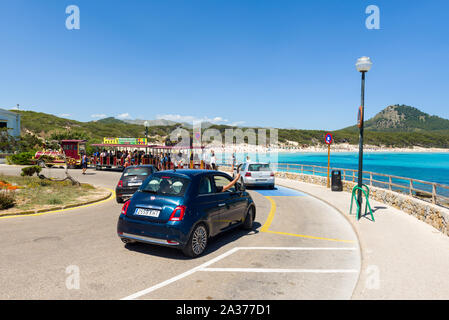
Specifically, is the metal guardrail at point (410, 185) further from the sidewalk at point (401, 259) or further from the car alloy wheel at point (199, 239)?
the car alloy wheel at point (199, 239)

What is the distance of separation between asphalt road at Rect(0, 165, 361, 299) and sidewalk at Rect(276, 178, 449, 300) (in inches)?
11.5

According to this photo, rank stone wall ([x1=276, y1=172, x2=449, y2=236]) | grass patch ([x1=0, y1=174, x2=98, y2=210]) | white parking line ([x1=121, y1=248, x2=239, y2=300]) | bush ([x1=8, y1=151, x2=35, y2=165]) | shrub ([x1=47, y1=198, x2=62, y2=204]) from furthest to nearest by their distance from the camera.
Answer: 1. bush ([x1=8, y1=151, x2=35, y2=165])
2. shrub ([x1=47, y1=198, x2=62, y2=204])
3. grass patch ([x1=0, y1=174, x2=98, y2=210])
4. stone wall ([x1=276, y1=172, x2=449, y2=236])
5. white parking line ([x1=121, y1=248, x2=239, y2=300])

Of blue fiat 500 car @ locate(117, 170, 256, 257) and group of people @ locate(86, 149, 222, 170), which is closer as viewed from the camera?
blue fiat 500 car @ locate(117, 170, 256, 257)

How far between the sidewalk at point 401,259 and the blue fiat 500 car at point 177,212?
300 centimetres

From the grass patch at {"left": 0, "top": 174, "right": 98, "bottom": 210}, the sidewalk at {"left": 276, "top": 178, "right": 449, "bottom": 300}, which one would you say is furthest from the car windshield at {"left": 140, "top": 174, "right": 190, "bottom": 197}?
the grass patch at {"left": 0, "top": 174, "right": 98, "bottom": 210}

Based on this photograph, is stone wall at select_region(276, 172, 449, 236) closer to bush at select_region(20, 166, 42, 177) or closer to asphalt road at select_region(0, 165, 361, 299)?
asphalt road at select_region(0, 165, 361, 299)

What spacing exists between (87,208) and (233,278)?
806 cm

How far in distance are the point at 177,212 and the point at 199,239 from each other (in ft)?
2.83

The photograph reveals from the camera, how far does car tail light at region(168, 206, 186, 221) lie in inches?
235

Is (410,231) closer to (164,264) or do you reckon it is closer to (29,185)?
(164,264)

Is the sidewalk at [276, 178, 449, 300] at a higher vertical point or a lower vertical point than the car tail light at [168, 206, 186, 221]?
lower

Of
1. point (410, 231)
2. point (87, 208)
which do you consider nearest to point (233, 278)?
point (410, 231)

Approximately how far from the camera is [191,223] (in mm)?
6129

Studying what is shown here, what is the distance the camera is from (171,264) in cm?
597
